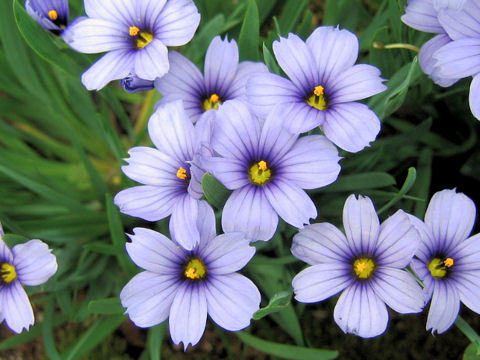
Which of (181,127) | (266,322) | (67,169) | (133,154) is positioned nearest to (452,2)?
(181,127)

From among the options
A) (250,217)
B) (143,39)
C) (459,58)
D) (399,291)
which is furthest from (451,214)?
(143,39)

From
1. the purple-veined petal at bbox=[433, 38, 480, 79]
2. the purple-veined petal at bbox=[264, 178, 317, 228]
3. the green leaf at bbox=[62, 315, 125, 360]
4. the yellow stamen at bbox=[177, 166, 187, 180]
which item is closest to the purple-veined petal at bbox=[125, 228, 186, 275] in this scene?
the yellow stamen at bbox=[177, 166, 187, 180]

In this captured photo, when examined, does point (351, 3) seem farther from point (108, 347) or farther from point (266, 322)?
point (108, 347)

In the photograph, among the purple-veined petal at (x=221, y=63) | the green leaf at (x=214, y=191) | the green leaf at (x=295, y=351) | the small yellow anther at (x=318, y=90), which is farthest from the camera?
the green leaf at (x=295, y=351)

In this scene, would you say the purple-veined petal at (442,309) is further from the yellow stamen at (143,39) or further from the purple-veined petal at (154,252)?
the yellow stamen at (143,39)

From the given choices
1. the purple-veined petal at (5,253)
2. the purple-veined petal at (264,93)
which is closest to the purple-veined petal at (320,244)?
the purple-veined petal at (264,93)

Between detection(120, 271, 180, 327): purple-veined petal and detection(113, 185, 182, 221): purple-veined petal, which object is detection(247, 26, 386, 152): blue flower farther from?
detection(120, 271, 180, 327): purple-veined petal

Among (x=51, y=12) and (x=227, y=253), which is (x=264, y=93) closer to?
(x=227, y=253)
